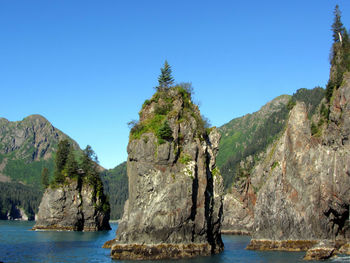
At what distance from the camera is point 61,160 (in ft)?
456

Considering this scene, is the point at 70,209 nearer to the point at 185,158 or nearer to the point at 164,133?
the point at 164,133

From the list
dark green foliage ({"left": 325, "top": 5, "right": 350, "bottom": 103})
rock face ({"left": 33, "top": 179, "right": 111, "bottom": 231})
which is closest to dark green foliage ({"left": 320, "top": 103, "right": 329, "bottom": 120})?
dark green foliage ({"left": 325, "top": 5, "right": 350, "bottom": 103})

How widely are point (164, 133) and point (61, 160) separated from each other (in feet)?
291

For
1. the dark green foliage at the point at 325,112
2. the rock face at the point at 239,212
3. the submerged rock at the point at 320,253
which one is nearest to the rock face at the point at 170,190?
the submerged rock at the point at 320,253

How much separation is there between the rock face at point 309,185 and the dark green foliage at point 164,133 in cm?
2684

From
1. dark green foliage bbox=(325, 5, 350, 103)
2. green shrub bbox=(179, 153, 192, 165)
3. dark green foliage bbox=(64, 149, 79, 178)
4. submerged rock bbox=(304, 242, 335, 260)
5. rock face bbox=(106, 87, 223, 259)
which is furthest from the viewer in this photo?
dark green foliage bbox=(64, 149, 79, 178)

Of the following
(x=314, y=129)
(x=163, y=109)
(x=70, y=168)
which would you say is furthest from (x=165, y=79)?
(x=70, y=168)

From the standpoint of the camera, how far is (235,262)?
53906 mm

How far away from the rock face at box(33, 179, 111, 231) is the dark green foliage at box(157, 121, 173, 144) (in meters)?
79.5

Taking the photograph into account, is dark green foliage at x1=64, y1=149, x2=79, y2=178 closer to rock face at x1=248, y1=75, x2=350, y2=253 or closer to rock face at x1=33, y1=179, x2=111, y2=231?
rock face at x1=33, y1=179, x2=111, y2=231

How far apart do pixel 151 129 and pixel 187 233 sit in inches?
675

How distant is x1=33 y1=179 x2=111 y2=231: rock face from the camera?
128 meters

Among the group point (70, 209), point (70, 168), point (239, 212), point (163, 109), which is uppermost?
point (163, 109)

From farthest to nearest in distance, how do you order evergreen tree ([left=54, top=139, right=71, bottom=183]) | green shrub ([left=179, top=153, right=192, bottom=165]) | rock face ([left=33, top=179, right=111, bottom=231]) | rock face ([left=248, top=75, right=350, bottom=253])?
evergreen tree ([left=54, top=139, right=71, bottom=183])
rock face ([left=33, top=179, right=111, bottom=231])
rock face ([left=248, top=75, right=350, bottom=253])
green shrub ([left=179, top=153, right=192, bottom=165])
